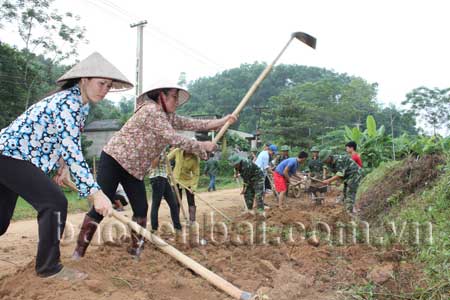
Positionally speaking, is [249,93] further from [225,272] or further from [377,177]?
[377,177]

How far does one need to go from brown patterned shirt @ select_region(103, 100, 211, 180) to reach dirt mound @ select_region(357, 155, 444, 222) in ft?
13.1

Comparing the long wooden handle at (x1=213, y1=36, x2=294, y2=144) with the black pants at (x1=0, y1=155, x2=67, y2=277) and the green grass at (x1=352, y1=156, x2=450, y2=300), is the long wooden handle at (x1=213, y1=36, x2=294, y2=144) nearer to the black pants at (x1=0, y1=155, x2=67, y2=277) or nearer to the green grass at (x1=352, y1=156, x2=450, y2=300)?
the black pants at (x1=0, y1=155, x2=67, y2=277)

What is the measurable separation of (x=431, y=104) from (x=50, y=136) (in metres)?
36.2

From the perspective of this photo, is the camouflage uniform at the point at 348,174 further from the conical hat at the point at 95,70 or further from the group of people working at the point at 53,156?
the conical hat at the point at 95,70

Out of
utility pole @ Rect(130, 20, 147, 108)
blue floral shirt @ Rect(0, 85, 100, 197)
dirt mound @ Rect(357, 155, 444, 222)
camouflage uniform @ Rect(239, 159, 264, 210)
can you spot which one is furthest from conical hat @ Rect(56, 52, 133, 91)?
utility pole @ Rect(130, 20, 147, 108)

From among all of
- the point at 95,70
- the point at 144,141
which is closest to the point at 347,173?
the point at 144,141

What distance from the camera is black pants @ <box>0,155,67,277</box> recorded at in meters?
2.56

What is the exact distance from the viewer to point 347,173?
7223 millimetres

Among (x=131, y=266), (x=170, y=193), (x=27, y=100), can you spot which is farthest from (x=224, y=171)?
(x=131, y=266)

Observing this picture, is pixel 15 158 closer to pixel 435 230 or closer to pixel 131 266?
pixel 131 266

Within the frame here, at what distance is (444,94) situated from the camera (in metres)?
33.2

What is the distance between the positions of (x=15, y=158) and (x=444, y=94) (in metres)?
36.5

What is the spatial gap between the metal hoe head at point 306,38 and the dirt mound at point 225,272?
7.24 ft

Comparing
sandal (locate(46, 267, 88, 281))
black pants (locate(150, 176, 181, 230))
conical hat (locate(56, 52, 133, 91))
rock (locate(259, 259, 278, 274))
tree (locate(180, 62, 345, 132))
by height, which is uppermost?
tree (locate(180, 62, 345, 132))
